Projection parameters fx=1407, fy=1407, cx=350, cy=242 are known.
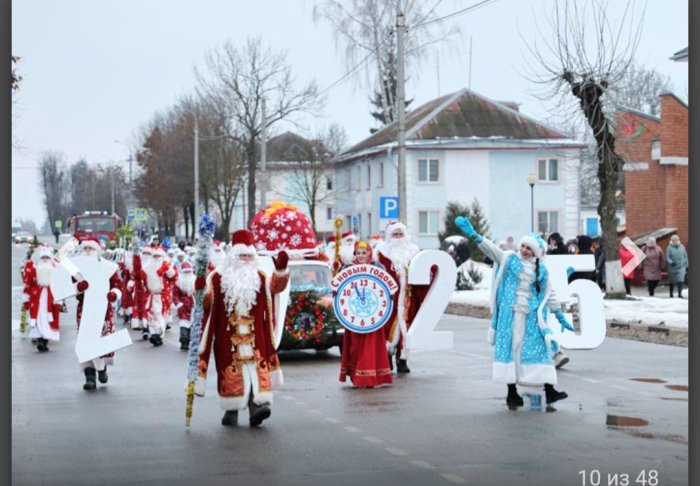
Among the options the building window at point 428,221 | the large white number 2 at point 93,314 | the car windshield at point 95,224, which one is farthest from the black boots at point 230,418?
the building window at point 428,221

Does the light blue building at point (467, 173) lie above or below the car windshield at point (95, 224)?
above

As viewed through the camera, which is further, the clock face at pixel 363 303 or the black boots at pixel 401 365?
the black boots at pixel 401 365

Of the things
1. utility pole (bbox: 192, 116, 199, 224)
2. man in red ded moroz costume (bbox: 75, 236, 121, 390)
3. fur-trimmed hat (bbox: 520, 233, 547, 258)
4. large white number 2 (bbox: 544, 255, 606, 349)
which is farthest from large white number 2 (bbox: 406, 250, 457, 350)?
utility pole (bbox: 192, 116, 199, 224)

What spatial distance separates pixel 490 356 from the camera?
19.9 meters

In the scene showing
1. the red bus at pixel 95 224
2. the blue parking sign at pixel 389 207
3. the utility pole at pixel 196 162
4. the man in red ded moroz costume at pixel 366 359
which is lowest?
the man in red ded moroz costume at pixel 366 359

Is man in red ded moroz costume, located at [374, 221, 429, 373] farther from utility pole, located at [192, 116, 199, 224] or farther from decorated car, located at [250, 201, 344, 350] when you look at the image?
utility pole, located at [192, 116, 199, 224]

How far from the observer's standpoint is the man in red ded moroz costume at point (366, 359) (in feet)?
52.1

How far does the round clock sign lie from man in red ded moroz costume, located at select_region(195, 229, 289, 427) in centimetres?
345

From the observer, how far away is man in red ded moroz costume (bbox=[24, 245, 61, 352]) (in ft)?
73.4

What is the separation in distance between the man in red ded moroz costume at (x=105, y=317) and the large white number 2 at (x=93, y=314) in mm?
115

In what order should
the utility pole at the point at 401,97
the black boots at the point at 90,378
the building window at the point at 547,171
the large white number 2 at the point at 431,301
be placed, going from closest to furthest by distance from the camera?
the black boots at the point at 90,378, the large white number 2 at the point at 431,301, the utility pole at the point at 401,97, the building window at the point at 547,171

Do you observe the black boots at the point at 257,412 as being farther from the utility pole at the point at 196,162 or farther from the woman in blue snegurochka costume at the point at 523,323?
the utility pole at the point at 196,162

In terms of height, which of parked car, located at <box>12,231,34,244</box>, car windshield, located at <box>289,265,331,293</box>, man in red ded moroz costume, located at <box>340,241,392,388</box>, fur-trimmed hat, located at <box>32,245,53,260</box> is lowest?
man in red ded moroz costume, located at <box>340,241,392,388</box>

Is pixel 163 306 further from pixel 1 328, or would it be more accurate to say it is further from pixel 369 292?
pixel 1 328
